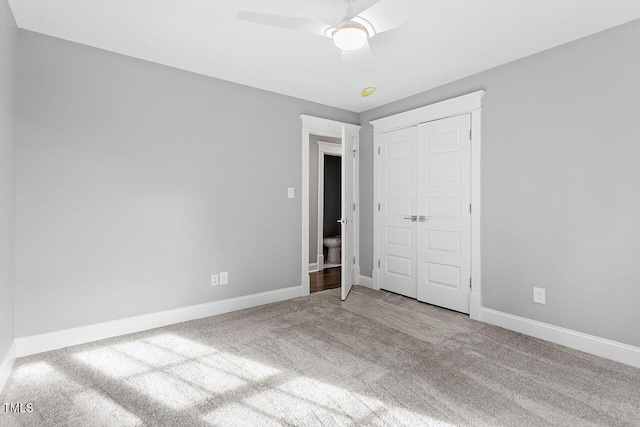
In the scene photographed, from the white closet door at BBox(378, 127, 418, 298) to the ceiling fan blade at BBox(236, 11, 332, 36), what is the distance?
218cm

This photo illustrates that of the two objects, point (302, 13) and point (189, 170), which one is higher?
point (302, 13)

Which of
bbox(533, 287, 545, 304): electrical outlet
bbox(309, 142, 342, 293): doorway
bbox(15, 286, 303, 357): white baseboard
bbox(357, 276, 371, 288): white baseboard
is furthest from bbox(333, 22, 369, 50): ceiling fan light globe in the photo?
bbox(309, 142, 342, 293): doorway

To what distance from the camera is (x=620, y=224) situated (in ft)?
7.72

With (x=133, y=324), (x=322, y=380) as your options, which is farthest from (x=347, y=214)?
(x=133, y=324)

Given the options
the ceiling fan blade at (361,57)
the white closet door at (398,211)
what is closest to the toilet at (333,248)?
the white closet door at (398,211)

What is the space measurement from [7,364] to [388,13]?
318cm

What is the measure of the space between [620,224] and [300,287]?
9.94 ft

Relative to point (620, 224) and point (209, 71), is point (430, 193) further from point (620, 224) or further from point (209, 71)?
point (209, 71)

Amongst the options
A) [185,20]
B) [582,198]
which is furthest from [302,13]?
[582,198]

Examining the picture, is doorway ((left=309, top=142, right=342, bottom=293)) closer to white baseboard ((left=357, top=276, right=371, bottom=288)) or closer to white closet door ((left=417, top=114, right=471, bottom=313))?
white baseboard ((left=357, top=276, right=371, bottom=288))

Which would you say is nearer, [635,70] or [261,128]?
[635,70]

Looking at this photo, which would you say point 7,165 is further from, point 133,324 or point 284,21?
point 284,21

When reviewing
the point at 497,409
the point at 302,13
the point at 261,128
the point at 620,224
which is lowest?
the point at 497,409

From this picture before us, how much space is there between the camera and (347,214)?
4.05 meters
